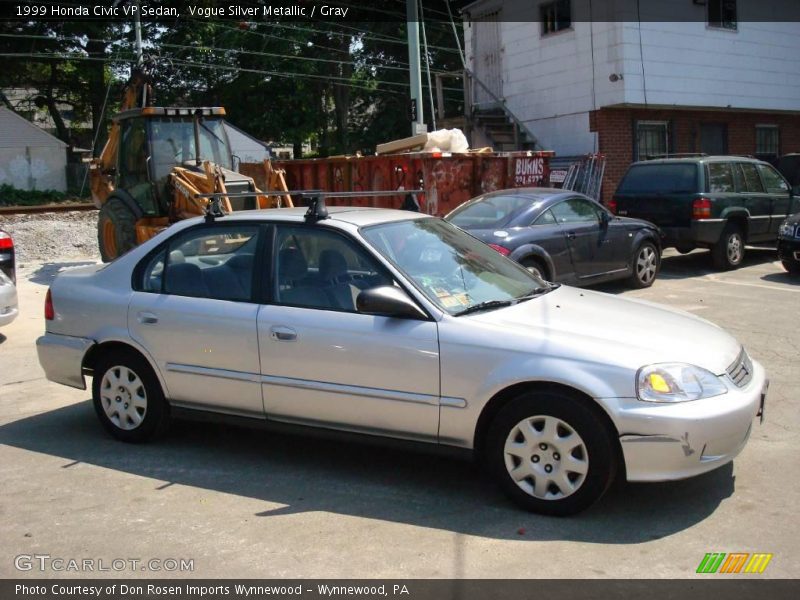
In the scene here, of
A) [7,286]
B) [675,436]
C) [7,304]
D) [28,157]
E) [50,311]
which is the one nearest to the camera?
[675,436]

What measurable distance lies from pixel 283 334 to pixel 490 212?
6175 millimetres

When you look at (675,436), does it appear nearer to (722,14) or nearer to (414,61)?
(414,61)

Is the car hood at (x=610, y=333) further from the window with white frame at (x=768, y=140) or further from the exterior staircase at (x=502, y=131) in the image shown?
the window with white frame at (x=768, y=140)

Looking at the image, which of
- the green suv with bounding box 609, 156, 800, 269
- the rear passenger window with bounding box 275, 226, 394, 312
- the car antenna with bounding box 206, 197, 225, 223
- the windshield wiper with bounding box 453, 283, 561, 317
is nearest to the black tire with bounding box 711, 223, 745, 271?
the green suv with bounding box 609, 156, 800, 269

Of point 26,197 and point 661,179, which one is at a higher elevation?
point 26,197

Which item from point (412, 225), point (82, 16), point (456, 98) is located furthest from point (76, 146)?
point (412, 225)

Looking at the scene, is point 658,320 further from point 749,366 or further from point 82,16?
point 82,16

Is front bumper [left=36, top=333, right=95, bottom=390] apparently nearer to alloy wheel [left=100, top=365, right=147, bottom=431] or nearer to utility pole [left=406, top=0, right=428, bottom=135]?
alloy wheel [left=100, top=365, right=147, bottom=431]

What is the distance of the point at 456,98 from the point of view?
41344 mm

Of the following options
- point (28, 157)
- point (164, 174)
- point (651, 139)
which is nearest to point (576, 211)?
point (164, 174)

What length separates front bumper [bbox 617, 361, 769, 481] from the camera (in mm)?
4258

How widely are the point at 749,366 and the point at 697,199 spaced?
28.0 feet

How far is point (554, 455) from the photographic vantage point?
4.47 m

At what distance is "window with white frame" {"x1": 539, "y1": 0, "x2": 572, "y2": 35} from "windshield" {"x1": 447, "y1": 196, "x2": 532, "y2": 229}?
9767 mm
